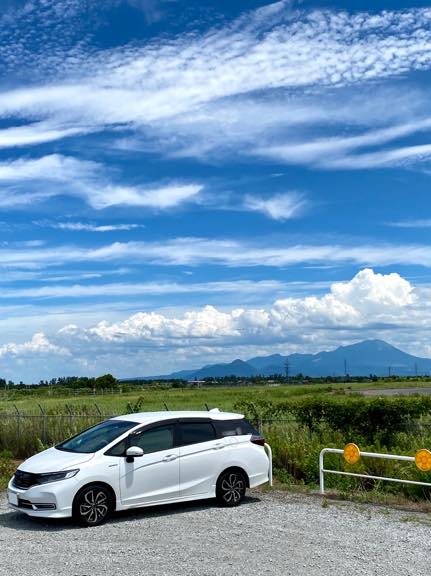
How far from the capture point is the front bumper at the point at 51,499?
408 inches

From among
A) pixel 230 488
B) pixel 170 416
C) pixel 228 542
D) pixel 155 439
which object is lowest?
pixel 228 542

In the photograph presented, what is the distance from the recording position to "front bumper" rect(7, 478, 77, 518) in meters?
10.4

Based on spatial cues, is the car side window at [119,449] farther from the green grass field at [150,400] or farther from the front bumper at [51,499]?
the green grass field at [150,400]

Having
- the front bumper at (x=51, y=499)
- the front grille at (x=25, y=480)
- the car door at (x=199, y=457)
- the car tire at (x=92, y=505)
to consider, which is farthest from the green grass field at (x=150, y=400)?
the front bumper at (x=51, y=499)

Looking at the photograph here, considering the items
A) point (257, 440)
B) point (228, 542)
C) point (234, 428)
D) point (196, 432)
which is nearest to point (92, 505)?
point (196, 432)

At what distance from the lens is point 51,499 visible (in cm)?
1038

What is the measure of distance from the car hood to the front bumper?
0.82ft

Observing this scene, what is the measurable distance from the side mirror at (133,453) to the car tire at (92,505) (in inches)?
22.4

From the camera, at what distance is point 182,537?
9.65 m

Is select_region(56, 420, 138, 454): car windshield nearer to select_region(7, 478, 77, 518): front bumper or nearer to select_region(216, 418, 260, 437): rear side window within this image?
select_region(7, 478, 77, 518): front bumper

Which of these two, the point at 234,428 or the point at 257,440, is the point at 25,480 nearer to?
the point at 234,428

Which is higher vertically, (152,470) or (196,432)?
(196,432)

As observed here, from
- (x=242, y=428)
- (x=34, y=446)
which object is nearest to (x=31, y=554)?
(x=242, y=428)

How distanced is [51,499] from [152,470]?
1656 mm
